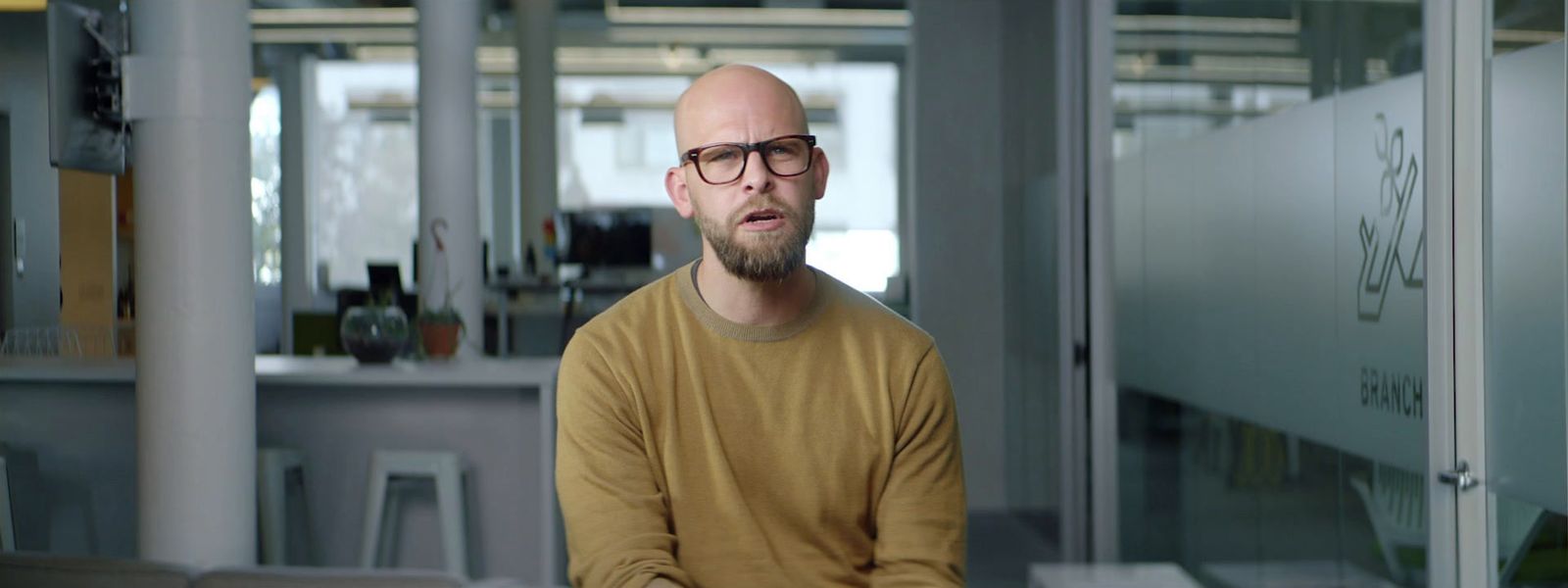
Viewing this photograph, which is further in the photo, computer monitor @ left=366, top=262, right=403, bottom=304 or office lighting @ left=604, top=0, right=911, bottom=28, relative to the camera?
office lighting @ left=604, top=0, right=911, bottom=28

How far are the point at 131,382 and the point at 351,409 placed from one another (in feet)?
2.18

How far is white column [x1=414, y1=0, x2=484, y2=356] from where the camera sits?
601 centimetres

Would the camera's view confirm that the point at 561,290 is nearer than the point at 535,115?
Yes

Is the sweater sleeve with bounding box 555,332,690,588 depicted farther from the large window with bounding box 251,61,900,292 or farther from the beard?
the large window with bounding box 251,61,900,292

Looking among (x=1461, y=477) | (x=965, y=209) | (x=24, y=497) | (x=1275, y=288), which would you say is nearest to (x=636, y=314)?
(x=1461, y=477)

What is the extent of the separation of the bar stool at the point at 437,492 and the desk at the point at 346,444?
0.23m

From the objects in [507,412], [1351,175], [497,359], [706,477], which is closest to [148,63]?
[507,412]

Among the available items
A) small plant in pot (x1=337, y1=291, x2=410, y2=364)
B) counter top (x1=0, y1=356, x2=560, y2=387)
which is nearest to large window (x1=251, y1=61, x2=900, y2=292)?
small plant in pot (x1=337, y1=291, x2=410, y2=364)

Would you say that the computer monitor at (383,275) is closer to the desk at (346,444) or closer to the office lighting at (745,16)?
the desk at (346,444)

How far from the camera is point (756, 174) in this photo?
1.53m

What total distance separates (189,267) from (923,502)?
7.57 feet

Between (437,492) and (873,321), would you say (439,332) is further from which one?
(873,321)

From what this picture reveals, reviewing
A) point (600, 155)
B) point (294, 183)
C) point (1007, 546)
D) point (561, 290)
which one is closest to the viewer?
point (1007, 546)

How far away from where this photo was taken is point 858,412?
1.64 metres
